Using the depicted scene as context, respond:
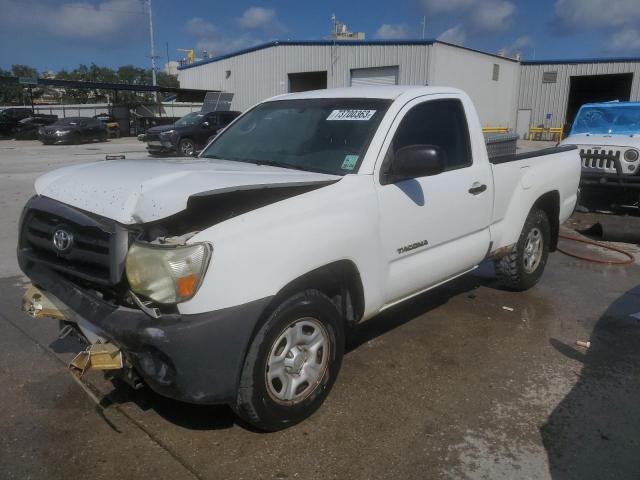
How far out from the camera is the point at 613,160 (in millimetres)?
9164

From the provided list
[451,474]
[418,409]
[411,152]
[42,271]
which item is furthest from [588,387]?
[42,271]

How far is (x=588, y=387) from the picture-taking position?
3590 millimetres

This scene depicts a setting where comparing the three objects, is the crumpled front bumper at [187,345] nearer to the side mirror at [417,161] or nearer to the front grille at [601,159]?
the side mirror at [417,161]

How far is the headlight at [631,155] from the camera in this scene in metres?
9.09

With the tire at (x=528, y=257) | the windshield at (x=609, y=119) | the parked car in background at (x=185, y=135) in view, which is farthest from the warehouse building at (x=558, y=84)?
the tire at (x=528, y=257)

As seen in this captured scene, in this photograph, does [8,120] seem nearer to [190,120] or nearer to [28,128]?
[28,128]

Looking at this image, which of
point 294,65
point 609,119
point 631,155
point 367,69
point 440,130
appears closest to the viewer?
point 440,130

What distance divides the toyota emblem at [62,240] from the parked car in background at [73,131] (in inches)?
1052

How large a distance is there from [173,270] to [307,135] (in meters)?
1.74

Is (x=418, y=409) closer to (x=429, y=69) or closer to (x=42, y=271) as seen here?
(x=42, y=271)

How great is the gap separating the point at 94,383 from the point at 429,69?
85.0ft

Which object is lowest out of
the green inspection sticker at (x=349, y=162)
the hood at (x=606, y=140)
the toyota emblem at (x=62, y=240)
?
the toyota emblem at (x=62, y=240)

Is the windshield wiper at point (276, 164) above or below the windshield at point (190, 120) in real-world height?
above

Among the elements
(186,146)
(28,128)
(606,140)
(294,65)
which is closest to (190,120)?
(186,146)
